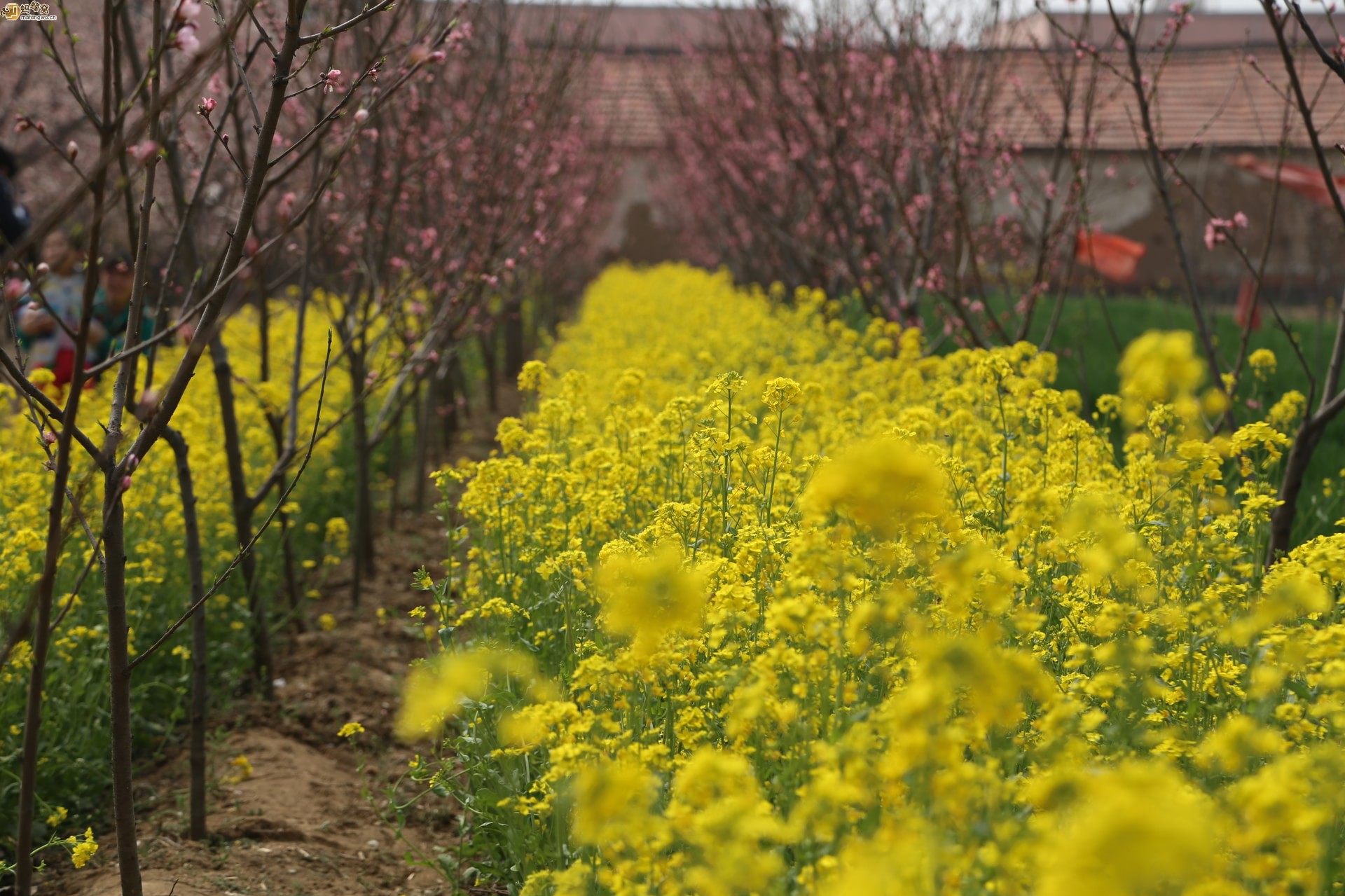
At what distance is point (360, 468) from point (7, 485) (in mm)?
1778

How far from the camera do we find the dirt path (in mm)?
3557

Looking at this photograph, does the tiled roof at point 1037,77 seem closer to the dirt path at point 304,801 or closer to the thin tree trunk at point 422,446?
the thin tree trunk at point 422,446

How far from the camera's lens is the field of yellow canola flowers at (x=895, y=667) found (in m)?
1.78

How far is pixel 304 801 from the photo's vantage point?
4.15 meters

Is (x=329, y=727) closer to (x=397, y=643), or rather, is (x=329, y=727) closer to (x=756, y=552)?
(x=397, y=643)

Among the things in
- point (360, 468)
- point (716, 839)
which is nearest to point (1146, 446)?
point (716, 839)

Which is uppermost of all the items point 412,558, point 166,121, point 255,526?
point 166,121

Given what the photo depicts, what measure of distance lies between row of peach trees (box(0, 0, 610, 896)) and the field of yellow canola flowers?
2.79 ft

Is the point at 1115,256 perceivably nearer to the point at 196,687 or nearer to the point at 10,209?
the point at 10,209

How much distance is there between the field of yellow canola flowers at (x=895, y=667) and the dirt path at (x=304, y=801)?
375 millimetres

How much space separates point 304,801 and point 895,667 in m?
2.48

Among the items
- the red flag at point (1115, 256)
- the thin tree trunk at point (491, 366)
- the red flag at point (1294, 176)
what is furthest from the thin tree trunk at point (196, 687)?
the red flag at point (1115, 256)

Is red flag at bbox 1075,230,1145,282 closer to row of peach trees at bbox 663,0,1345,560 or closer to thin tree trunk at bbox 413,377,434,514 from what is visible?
row of peach trees at bbox 663,0,1345,560

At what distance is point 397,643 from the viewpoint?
5.84 m
